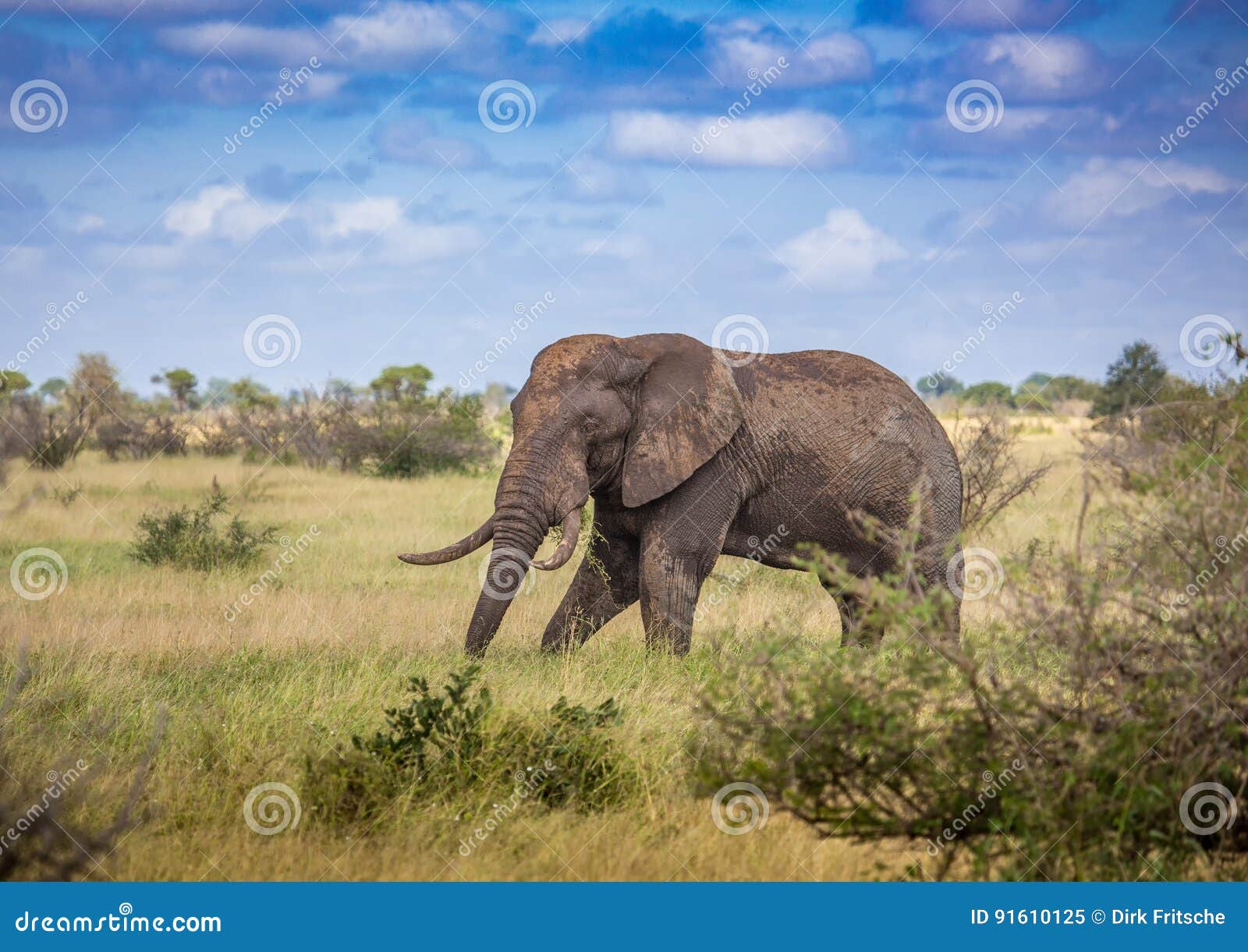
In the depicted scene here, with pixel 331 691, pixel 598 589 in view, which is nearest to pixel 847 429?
pixel 598 589

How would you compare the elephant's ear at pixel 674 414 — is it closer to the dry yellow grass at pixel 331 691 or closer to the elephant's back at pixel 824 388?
the elephant's back at pixel 824 388

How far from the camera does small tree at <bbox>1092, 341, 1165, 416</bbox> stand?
2731 cm

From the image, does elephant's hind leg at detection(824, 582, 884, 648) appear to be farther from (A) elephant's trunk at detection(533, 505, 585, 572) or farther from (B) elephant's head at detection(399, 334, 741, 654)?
(A) elephant's trunk at detection(533, 505, 585, 572)

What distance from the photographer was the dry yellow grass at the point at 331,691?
562 centimetres

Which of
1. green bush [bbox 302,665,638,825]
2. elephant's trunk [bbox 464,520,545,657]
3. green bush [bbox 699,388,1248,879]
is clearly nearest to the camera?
green bush [bbox 699,388,1248,879]

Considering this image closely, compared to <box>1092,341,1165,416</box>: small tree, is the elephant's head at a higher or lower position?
lower

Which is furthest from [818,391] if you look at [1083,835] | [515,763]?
[1083,835]

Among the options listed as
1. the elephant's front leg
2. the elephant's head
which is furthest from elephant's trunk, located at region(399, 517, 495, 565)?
the elephant's front leg

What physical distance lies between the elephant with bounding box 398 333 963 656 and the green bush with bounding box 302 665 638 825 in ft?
6.23

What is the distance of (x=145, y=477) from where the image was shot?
22.5 meters

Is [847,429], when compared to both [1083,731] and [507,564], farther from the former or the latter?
[1083,731]

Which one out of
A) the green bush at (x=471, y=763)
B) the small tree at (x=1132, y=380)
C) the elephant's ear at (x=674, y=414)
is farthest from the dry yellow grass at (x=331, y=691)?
the small tree at (x=1132, y=380)

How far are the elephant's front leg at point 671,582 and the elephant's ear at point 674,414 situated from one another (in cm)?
33

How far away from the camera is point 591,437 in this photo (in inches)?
353
